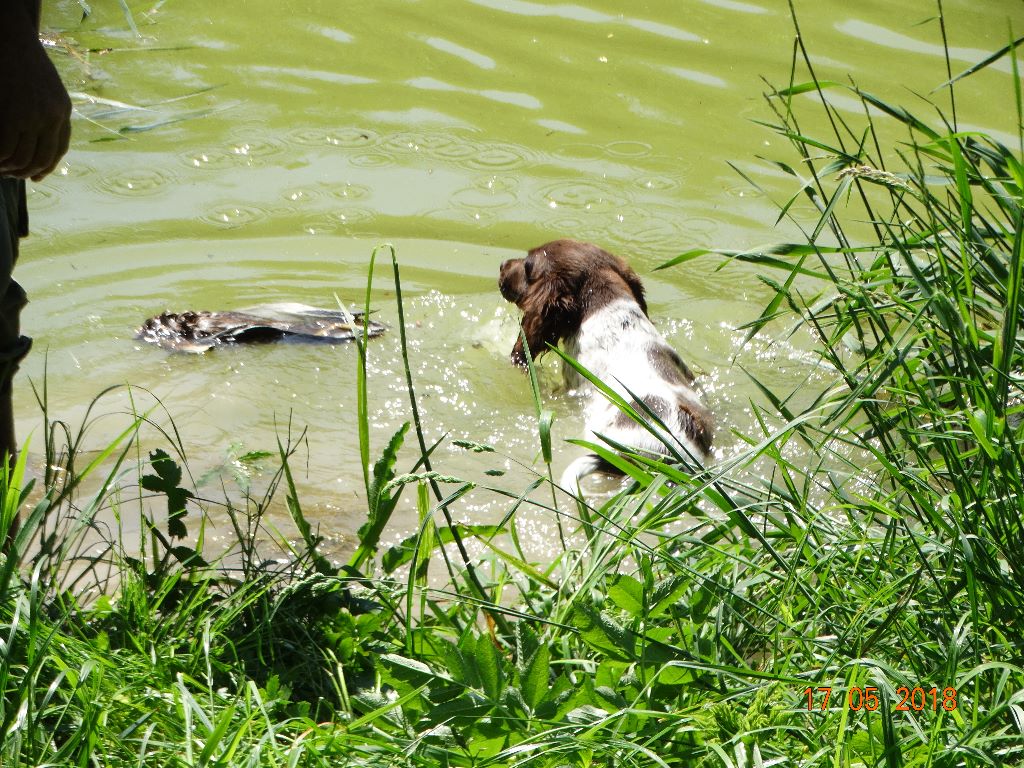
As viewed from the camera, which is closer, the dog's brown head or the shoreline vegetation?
the shoreline vegetation

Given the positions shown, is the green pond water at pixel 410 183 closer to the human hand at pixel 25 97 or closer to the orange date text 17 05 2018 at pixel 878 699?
the human hand at pixel 25 97

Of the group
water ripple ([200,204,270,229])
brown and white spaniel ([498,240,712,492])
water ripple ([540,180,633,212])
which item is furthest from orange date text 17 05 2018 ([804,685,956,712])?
water ripple ([200,204,270,229])

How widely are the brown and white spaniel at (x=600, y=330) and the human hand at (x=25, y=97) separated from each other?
2.64 m

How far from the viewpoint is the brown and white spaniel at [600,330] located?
5.12 meters

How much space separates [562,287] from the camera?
5.86 m

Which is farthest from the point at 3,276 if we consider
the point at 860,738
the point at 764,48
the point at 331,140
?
the point at 764,48

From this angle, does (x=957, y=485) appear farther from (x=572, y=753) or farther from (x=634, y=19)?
(x=634, y=19)

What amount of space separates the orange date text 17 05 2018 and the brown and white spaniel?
287 cm

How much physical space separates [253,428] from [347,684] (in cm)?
258

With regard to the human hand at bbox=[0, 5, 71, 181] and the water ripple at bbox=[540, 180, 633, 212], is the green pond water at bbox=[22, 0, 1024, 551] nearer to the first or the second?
the water ripple at bbox=[540, 180, 633, 212]

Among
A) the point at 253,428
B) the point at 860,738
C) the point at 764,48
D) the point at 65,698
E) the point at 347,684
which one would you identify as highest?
the point at 764,48

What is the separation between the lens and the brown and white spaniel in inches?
202

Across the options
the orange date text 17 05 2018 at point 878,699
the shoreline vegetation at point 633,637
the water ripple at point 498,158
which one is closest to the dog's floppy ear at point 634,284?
the water ripple at point 498,158

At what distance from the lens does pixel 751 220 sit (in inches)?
273
